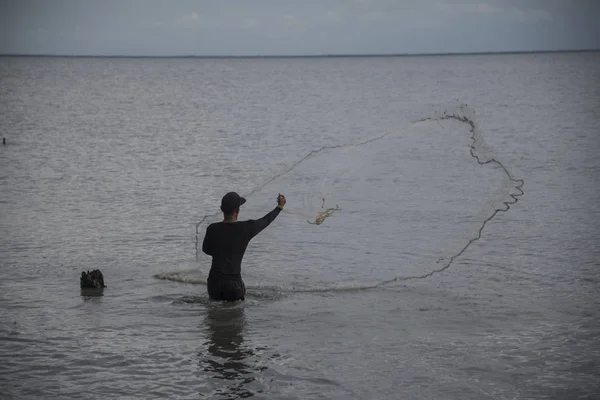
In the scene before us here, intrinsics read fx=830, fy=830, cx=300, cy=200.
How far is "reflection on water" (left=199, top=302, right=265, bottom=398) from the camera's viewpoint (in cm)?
798

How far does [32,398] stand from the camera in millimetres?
7746

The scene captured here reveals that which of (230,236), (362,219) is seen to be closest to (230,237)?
(230,236)

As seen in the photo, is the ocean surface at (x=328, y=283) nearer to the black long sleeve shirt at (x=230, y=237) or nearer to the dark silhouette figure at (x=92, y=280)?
the dark silhouette figure at (x=92, y=280)

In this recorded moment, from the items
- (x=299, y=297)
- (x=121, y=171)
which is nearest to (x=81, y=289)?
(x=299, y=297)

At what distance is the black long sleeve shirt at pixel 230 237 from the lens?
1003cm

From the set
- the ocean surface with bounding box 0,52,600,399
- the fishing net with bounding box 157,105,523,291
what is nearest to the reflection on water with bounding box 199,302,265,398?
the ocean surface with bounding box 0,52,600,399

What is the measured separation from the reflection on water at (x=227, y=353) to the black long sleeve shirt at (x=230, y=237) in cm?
61

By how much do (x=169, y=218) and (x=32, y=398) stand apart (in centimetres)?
999

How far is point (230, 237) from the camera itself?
10094mm

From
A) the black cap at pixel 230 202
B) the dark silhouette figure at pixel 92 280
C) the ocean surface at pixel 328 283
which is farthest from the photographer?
the dark silhouette figure at pixel 92 280

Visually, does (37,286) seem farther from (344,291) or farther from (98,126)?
(98,126)

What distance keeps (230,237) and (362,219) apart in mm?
5171

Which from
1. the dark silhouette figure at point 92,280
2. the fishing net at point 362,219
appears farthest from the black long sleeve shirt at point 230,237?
the dark silhouette figure at point 92,280

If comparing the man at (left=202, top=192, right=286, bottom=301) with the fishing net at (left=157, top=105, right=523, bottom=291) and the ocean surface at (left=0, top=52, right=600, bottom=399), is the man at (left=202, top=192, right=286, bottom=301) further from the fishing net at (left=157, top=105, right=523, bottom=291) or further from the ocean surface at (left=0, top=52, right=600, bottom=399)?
the fishing net at (left=157, top=105, right=523, bottom=291)
